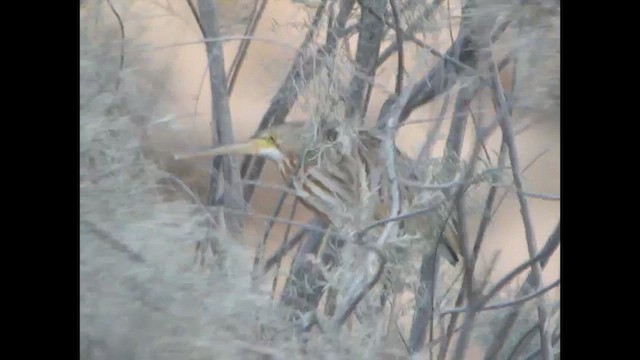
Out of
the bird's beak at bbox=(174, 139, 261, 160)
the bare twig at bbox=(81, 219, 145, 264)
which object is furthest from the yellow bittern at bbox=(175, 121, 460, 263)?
→ the bare twig at bbox=(81, 219, 145, 264)

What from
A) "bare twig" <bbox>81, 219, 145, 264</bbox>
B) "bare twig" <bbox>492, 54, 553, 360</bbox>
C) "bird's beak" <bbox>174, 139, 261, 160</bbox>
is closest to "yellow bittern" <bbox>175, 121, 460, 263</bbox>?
"bird's beak" <bbox>174, 139, 261, 160</bbox>

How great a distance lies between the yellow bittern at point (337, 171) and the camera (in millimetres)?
1115

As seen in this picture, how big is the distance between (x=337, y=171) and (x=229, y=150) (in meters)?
0.16

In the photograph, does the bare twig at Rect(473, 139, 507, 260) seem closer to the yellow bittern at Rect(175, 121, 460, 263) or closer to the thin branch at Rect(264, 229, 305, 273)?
the yellow bittern at Rect(175, 121, 460, 263)

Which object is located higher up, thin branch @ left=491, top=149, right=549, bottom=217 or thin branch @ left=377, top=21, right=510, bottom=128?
thin branch @ left=377, top=21, right=510, bottom=128

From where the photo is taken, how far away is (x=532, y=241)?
3.64ft

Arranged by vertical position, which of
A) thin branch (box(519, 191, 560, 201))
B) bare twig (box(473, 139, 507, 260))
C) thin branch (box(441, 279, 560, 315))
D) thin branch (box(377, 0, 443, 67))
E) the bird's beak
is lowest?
thin branch (box(441, 279, 560, 315))

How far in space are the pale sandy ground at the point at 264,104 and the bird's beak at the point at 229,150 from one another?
0.04 feet

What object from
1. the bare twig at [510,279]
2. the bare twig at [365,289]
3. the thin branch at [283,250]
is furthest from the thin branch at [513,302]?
the thin branch at [283,250]

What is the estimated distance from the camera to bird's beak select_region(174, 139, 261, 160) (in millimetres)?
1123

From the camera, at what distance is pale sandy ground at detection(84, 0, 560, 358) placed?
111 centimetres

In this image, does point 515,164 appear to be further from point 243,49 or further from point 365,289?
point 243,49

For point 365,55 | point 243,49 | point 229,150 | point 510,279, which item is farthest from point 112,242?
point 510,279
